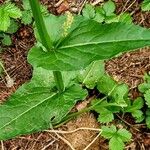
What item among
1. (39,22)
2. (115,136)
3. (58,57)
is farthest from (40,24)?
(115,136)

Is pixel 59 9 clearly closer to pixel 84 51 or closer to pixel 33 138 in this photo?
pixel 33 138

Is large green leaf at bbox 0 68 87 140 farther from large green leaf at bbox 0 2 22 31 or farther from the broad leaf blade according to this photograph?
large green leaf at bbox 0 2 22 31

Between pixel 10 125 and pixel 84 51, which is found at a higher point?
pixel 84 51

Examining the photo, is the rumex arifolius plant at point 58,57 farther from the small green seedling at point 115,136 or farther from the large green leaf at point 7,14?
the large green leaf at point 7,14

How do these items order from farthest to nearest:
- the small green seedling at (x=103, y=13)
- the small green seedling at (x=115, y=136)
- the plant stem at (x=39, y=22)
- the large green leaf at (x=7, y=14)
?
the small green seedling at (x=103, y=13) < the large green leaf at (x=7, y=14) < the small green seedling at (x=115, y=136) < the plant stem at (x=39, y=22)

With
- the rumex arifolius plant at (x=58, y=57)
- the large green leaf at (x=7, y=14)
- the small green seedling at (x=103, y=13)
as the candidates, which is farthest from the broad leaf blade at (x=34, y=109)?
the small green seedling at (x=103, y=13)

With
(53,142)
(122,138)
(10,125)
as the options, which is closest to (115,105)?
(122,138)

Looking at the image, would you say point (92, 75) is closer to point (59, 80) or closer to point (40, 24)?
point (59, 80)
